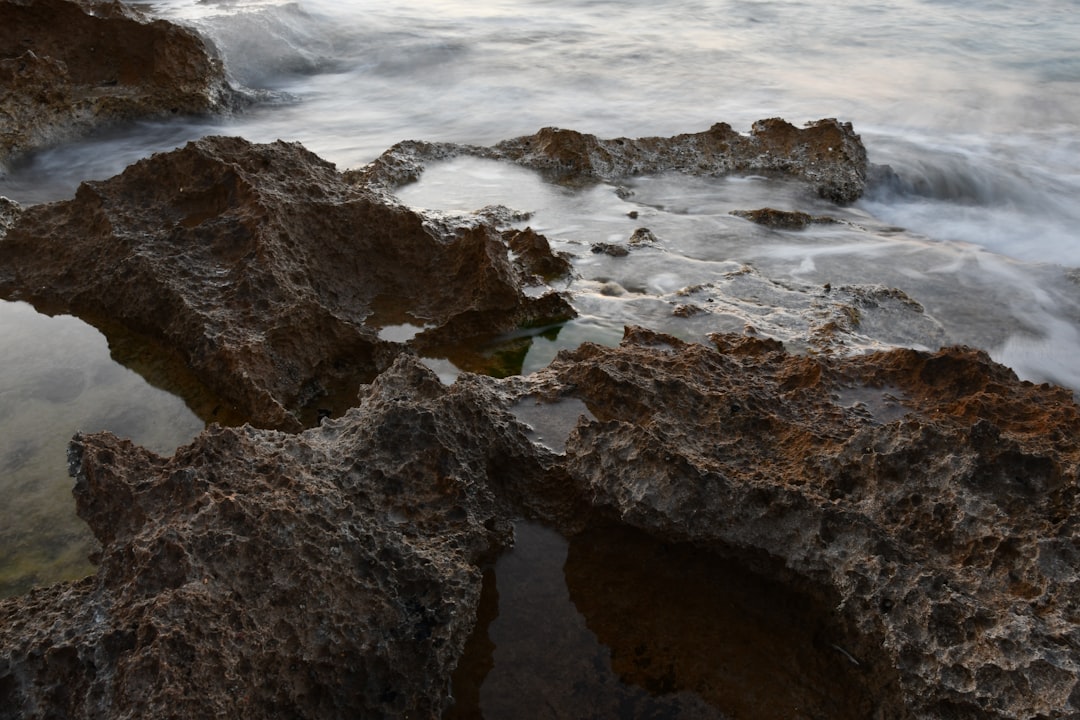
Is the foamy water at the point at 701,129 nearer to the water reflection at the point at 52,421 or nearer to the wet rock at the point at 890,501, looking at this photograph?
the water reflection at the point at 52,421

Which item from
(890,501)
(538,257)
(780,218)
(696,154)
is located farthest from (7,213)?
(696,154)

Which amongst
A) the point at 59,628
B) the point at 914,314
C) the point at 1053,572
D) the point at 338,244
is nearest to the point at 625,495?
the point at 1053,572

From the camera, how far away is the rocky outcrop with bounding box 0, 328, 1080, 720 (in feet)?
5.79

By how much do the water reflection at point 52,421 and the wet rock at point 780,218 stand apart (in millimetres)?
4165

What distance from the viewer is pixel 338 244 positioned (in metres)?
3.90

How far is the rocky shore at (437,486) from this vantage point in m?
1.82

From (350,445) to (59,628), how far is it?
836 mm

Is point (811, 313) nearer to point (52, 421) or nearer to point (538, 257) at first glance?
point (538, 257)

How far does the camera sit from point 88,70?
282 inches

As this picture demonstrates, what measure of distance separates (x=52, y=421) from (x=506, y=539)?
6.24 ft

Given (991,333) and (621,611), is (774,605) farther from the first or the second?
(991,333)

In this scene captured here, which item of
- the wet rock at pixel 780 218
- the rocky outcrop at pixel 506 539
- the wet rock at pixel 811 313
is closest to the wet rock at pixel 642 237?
the wet rock at pixel 811 313

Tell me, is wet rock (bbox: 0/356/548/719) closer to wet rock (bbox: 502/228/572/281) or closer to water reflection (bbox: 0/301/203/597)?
water reflection (bbox: 0/301/203/597)

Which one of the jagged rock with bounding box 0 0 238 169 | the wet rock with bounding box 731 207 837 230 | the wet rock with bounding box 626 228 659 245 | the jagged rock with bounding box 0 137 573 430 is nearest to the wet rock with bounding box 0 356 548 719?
the jagged rock with bounding box 0 137 573 430
